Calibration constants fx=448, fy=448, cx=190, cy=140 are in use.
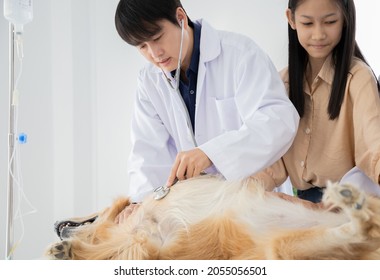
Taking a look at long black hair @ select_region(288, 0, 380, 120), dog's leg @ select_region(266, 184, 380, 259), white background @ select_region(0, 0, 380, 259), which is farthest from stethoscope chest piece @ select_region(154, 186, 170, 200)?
white background @ select_region(0, 0, 380, 259)

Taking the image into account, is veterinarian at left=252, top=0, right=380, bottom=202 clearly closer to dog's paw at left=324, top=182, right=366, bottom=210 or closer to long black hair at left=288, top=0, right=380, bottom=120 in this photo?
long black hair at left=288, top=0, right=380, bottom=120

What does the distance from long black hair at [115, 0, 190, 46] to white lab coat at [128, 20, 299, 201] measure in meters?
0.24

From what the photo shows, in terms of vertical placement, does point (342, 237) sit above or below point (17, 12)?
below

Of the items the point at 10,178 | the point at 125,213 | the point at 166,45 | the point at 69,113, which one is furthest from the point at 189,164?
the point at 69,113

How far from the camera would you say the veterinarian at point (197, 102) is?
1374 millimetres

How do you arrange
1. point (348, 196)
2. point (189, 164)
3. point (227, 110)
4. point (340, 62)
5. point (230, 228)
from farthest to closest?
1. point (227, 110)
2. point (340, 62)
3. point (189, 164)
4. point (230, 228)
5. point (348, 196)

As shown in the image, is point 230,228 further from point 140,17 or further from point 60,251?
point 140,17

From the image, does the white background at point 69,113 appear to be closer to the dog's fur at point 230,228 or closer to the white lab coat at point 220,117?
the white lab coat at point 220,117

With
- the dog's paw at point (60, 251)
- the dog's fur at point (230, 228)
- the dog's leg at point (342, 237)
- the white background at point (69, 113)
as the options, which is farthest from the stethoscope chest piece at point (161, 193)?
the white background at point (69, 113)

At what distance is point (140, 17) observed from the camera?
1368 mm

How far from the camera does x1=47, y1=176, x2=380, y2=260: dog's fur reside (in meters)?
0.90

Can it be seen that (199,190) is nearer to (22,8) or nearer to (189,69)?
(189,69)

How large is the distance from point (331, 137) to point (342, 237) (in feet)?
2.04
